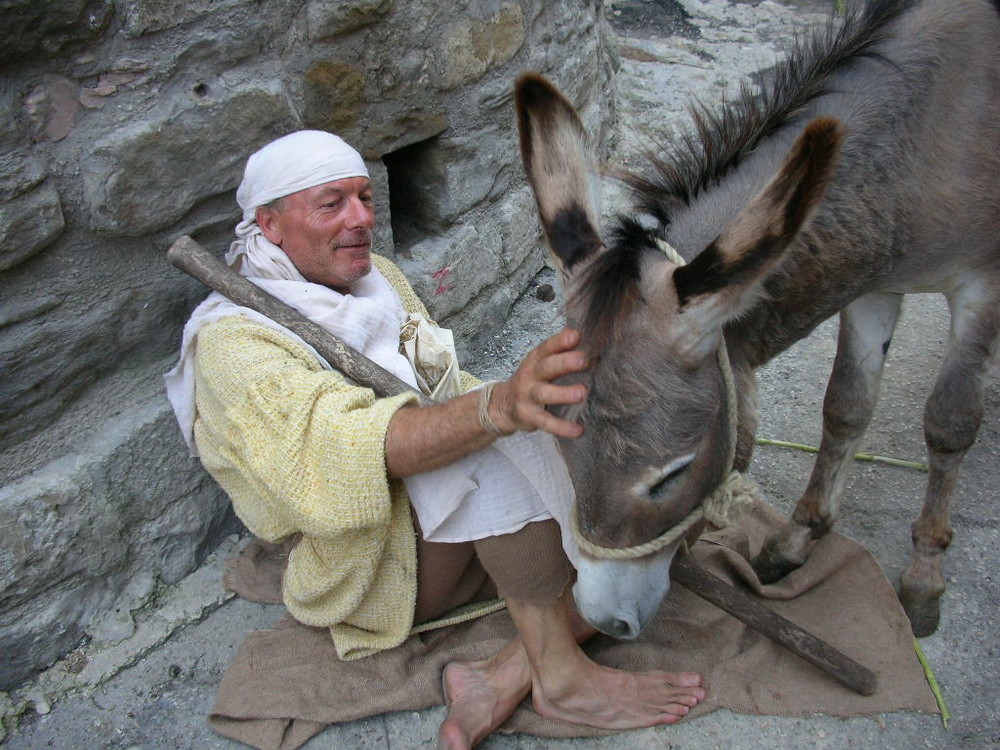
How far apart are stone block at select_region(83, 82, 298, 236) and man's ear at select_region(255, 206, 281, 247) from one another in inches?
9.4

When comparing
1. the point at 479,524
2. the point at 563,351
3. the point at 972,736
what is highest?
the point at 563,351

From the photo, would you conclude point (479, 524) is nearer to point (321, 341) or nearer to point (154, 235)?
point (321, 341)

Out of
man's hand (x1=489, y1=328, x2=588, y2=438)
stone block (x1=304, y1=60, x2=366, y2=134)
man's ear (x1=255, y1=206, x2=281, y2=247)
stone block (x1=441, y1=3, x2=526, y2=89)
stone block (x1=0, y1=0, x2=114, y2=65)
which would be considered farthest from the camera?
stone block (x1=441, y1=3, x2=526, y2=89)

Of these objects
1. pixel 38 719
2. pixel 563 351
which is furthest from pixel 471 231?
pixel 38 719

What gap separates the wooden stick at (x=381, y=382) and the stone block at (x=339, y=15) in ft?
2.57

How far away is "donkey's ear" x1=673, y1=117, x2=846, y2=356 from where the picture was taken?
1308 millimetres

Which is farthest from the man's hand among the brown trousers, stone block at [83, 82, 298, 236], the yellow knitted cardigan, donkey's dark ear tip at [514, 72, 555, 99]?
stone block at [83, 82, 298, 236]

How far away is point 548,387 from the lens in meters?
1.43

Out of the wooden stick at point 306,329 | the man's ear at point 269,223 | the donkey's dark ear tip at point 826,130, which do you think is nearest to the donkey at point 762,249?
the donkey's dark ear tip at point 826,130

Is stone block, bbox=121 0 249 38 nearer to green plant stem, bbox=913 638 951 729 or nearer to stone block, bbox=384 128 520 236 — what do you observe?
stone block, bbox=384 128 520 236

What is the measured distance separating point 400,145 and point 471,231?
0.53 meters

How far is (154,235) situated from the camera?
7.27 ft

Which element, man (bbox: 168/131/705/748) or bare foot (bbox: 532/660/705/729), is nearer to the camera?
man (bbox: 168/131/705/748)

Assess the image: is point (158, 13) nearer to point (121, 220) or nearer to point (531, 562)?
point (121, 220)
